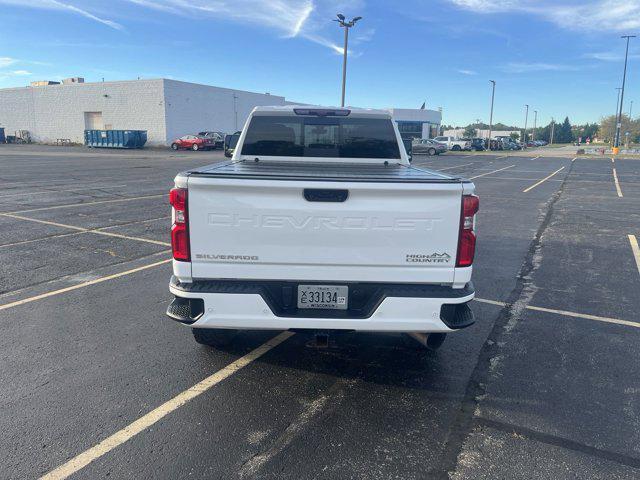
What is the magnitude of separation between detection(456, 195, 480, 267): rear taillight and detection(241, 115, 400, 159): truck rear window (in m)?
2.42

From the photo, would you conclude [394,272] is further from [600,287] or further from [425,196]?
[600,287]

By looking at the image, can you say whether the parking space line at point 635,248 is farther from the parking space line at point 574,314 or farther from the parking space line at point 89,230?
the parking space line at point 89,230

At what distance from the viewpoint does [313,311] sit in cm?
346

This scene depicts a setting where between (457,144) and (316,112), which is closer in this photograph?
(316,112)

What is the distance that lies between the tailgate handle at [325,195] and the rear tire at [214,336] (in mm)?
1533

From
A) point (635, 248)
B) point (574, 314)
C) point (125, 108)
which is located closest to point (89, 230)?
point (574, 314)

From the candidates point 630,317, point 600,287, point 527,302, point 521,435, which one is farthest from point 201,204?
point 600,287

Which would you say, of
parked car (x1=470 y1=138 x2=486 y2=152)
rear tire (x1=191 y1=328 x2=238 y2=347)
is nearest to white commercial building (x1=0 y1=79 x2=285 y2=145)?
parked car (x1=470 y1=138 x2=486 y2=152)

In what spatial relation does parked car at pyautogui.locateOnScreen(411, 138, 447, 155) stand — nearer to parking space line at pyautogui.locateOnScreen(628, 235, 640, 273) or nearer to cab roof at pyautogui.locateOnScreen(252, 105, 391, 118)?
parking space line at pyautogui.locateOnScreen(628, 235, 640, 273)

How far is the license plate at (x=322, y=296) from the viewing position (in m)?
3.44

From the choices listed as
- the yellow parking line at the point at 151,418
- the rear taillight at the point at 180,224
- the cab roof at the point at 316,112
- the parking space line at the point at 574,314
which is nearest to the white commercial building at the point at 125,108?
the cab roof at the point at 316,112

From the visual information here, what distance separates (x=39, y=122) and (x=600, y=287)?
63389mm

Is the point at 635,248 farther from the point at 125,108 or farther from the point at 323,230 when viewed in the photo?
the point at 125,108

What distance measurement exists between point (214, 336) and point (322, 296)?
1.27 meters
